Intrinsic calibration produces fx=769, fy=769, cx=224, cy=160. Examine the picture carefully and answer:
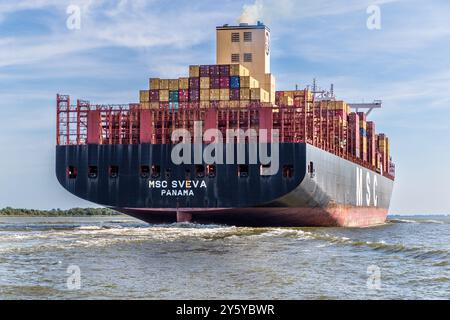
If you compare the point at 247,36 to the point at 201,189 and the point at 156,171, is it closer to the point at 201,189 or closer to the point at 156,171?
the point at 156,171

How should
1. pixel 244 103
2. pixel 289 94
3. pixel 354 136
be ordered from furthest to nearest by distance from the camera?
pixel 354 136 → pixel 289 94 → pixel 244 103

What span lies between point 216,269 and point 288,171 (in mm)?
22072

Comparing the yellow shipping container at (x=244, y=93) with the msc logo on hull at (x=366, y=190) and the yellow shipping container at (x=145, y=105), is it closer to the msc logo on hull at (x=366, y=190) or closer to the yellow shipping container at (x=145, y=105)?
the yellow shipping container at (x=145, y=105)

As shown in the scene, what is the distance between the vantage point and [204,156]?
42.1 m

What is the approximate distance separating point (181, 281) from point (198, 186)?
23.9 m

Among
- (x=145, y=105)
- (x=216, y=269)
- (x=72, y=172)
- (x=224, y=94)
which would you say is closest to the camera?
(x=216, y=269)

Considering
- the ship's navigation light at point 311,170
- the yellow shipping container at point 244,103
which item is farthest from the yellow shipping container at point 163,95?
the ship's navigation light at point 311,170

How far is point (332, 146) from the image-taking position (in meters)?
52.2

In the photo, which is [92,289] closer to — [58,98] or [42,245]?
[42,245]

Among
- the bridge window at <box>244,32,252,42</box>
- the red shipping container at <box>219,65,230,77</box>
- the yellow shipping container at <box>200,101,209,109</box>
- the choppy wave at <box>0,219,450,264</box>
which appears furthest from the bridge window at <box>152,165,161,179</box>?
the bridge window at <box>244,32,252,42</box>

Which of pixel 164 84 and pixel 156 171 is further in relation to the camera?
pixel 164 84

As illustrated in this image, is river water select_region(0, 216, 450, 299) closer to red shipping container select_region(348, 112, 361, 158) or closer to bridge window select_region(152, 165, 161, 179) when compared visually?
bridge window select_region(152, 165, 161, 179)

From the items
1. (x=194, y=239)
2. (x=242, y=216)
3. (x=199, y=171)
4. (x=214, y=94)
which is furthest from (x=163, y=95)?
(x=194, y=239)
